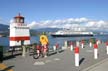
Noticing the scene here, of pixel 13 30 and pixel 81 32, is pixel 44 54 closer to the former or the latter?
pixel 13 30

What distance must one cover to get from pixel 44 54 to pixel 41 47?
890 mm

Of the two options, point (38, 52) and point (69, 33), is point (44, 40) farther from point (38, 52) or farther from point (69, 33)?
point (69, 33)

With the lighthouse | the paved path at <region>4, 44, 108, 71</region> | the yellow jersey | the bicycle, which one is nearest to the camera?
the paved path at <region>4, 44, 108, 71</region>

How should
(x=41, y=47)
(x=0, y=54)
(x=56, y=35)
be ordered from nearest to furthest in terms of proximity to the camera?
(x=0, y=54)
(x=41, y=47)
(x=56, y=35)

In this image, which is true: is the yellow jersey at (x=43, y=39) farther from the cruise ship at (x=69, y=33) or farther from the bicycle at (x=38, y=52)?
the cruise ship at (x=69, y=33)

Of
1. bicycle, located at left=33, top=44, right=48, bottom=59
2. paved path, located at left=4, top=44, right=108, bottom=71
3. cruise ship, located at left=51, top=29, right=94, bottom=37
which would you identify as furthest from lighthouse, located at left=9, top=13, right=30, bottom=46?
cruise ship, located at left=51, top=29, right=94, bottom=37

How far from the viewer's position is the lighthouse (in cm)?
2989

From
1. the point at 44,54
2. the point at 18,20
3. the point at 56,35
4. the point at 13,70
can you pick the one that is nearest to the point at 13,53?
the point at 44,54

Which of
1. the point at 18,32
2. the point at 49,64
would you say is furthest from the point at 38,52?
the point at 18,32

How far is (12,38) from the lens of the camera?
29969 mm

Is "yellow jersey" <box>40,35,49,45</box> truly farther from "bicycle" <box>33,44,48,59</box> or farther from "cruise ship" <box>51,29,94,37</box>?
"cruise ship" <box>51,29,94,37</box>

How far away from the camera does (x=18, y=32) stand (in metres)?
30.2

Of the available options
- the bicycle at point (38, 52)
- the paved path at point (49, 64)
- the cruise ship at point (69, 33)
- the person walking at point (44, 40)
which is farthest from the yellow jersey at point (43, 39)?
the cruise ship at point (69, 33)

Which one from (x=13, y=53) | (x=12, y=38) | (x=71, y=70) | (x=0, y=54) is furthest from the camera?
(x=12, y=38)
